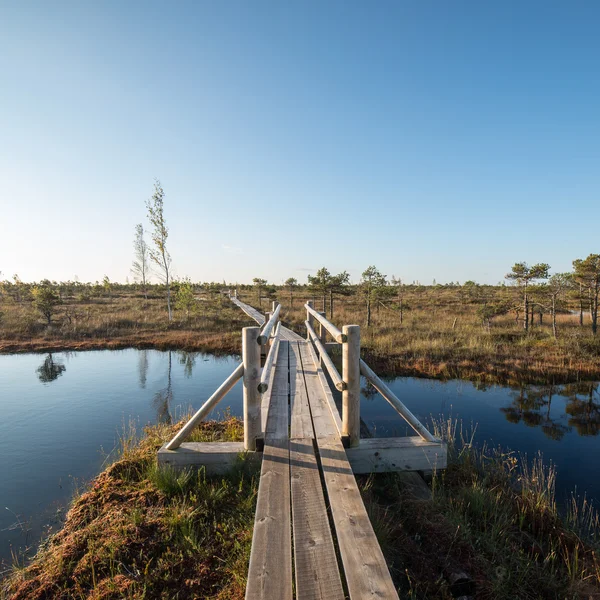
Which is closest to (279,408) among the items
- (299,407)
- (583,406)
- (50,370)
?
(299,407)

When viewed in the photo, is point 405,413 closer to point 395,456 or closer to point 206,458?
point 395,456

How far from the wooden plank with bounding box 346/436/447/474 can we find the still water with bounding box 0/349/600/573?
8.56ft

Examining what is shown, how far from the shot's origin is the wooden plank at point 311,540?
211 cm

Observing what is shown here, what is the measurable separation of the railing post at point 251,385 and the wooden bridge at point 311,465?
0.04 ft

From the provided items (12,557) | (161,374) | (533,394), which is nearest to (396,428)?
(533,394)

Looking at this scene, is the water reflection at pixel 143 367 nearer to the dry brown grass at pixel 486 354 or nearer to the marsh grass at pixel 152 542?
the marsh grass at pixel 152 542

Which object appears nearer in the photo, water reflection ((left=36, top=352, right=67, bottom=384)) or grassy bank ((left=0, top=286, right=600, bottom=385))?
water reflection ((left=36, top=352, right=67, bottom=384))

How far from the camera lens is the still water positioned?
5105 millimetres

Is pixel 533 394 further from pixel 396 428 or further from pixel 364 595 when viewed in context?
pixel 364 595

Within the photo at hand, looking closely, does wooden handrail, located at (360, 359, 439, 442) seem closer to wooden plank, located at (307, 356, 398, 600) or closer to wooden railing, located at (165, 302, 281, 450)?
wooden plank, located at (307, 356, 398, 600)

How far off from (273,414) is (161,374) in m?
8.42

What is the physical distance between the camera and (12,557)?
3.67 meters

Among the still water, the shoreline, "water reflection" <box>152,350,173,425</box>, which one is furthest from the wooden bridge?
the shoreline

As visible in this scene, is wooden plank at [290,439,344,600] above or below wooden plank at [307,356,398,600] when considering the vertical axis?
below
